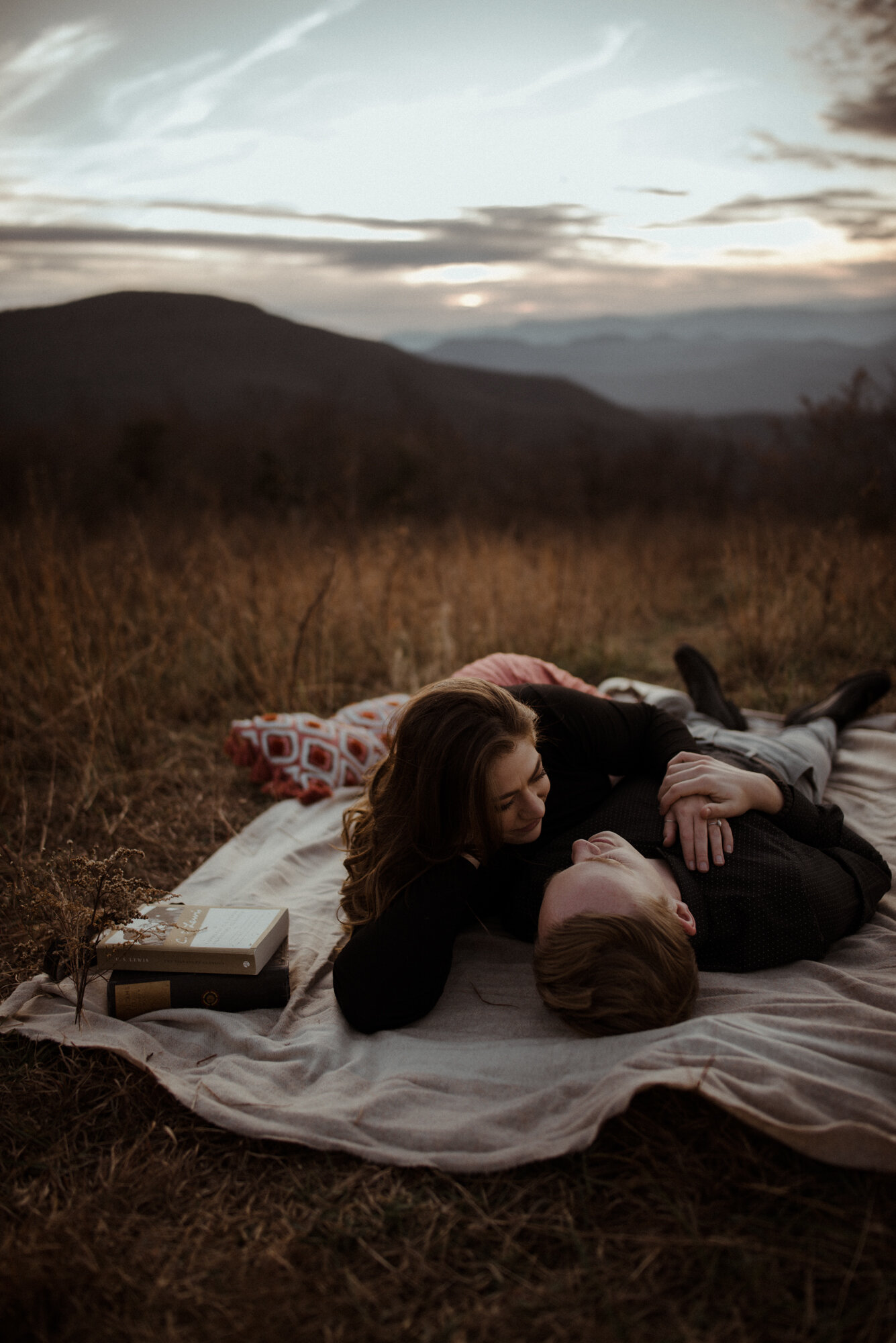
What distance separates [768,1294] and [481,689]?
43.4 inches

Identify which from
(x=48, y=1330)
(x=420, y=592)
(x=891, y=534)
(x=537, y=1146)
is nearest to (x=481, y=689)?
(x=537, y=1146)

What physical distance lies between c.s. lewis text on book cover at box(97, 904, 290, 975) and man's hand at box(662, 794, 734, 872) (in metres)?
1.01

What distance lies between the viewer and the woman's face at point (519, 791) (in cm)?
161

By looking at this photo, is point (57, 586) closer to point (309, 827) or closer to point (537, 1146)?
point (309, 827)

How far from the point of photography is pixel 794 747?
2547 millimetres

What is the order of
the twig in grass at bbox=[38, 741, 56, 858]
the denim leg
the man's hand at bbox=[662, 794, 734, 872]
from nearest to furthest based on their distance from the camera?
the man's hand at bbox=[662, 794, 734, 872] → the denim leg → the twig in grass at bbox=[38, 741, 56, 858]

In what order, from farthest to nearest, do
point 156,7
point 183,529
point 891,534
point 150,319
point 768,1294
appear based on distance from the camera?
point 150,319 < point 183,529 < point 891,534 < point 156,7 < point 768,1294

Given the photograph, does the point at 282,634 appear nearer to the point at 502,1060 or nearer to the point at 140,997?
the point at 140,997

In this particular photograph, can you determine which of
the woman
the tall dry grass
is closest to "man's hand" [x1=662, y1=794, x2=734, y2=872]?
the woman

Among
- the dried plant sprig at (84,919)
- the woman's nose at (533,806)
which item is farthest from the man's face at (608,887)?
the dried plant sprig at (84,919)

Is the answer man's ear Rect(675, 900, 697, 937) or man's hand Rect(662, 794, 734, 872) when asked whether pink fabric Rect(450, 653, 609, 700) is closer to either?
man's hand Rect(662, 794, 734, 872)

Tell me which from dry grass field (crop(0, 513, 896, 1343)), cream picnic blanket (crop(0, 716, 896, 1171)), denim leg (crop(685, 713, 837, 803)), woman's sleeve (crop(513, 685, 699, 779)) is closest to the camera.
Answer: dry grass field (crop(0, 513, 896, 1343))

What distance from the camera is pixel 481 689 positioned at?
1647mm

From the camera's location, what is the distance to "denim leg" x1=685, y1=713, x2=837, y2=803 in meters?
2.37
